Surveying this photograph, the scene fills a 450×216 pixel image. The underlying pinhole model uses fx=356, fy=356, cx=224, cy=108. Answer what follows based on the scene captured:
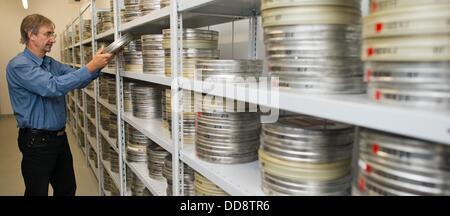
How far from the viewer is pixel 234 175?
1384 millimetres

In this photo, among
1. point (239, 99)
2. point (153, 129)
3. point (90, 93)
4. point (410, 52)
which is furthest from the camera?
point (90, 93)

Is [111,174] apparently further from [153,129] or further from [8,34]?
[8,34]

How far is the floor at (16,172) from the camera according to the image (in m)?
4.17

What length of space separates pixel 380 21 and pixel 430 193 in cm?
36

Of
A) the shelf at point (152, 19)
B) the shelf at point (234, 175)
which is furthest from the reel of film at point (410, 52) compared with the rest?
the shelf at point (152, 19)

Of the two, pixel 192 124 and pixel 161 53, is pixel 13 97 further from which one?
pixel 192 124

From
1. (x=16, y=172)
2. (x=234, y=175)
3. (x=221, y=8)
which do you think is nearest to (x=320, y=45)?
(x=234, y=175)

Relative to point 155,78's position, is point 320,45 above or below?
above

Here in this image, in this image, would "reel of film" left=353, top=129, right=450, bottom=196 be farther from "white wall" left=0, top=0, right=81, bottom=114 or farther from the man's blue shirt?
"white wall" left=0, top=0, right=81, bottom=114

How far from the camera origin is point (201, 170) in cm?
150

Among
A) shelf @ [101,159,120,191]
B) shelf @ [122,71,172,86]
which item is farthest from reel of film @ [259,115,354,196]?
shelf @ [101,159,120,191]

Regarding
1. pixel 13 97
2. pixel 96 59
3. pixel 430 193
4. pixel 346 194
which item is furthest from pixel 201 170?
pixel 13 97

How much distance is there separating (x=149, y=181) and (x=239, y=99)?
4.36ft

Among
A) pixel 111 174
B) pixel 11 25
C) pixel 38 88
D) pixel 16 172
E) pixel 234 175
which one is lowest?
pixel 16 172
